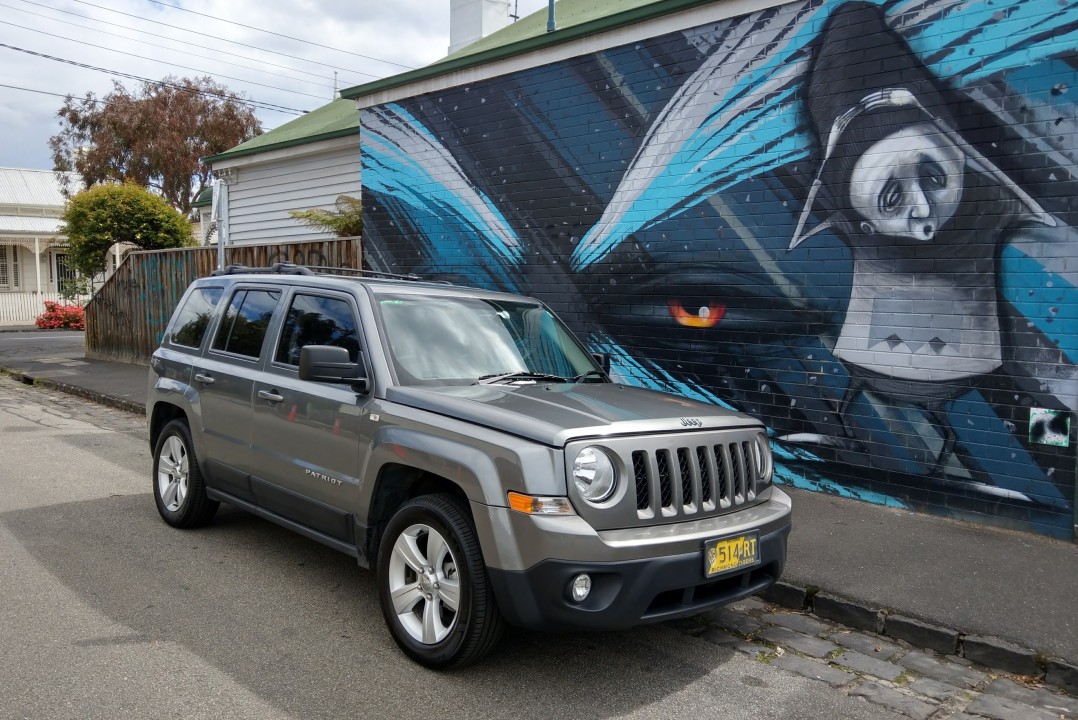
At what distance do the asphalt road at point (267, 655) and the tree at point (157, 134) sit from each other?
115 ft

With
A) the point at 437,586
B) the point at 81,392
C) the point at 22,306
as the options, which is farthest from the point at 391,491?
the point at 22,306

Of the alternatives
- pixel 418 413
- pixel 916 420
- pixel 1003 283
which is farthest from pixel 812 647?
pixel 1003 283

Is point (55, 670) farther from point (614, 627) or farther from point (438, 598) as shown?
point (614, 627)

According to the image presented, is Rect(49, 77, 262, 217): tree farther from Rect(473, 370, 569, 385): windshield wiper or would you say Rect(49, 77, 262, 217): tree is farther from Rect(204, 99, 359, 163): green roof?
Rect(473, 370, 569, 385): windshield wiper

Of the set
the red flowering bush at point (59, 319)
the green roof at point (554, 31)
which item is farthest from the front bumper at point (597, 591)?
the red flowering bush at point (59, 319)

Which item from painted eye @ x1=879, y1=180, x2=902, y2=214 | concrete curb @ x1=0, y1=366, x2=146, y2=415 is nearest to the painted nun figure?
painted eye @ x1=879, y1=180, x2=902, y2=214

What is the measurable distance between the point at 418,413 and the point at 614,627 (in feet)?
4.47

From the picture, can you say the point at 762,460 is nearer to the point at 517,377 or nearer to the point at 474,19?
the point at 517,377

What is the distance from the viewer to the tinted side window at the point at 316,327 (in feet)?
15.9

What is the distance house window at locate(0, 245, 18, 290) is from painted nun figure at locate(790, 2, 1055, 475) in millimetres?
35366

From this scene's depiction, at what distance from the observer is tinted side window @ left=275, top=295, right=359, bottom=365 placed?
15.9 ft

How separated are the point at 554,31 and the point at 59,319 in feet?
82.3

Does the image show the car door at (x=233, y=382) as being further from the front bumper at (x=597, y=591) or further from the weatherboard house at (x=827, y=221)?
the weatherboard house at (x=827, y=221)

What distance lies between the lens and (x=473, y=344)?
16.1 feet
